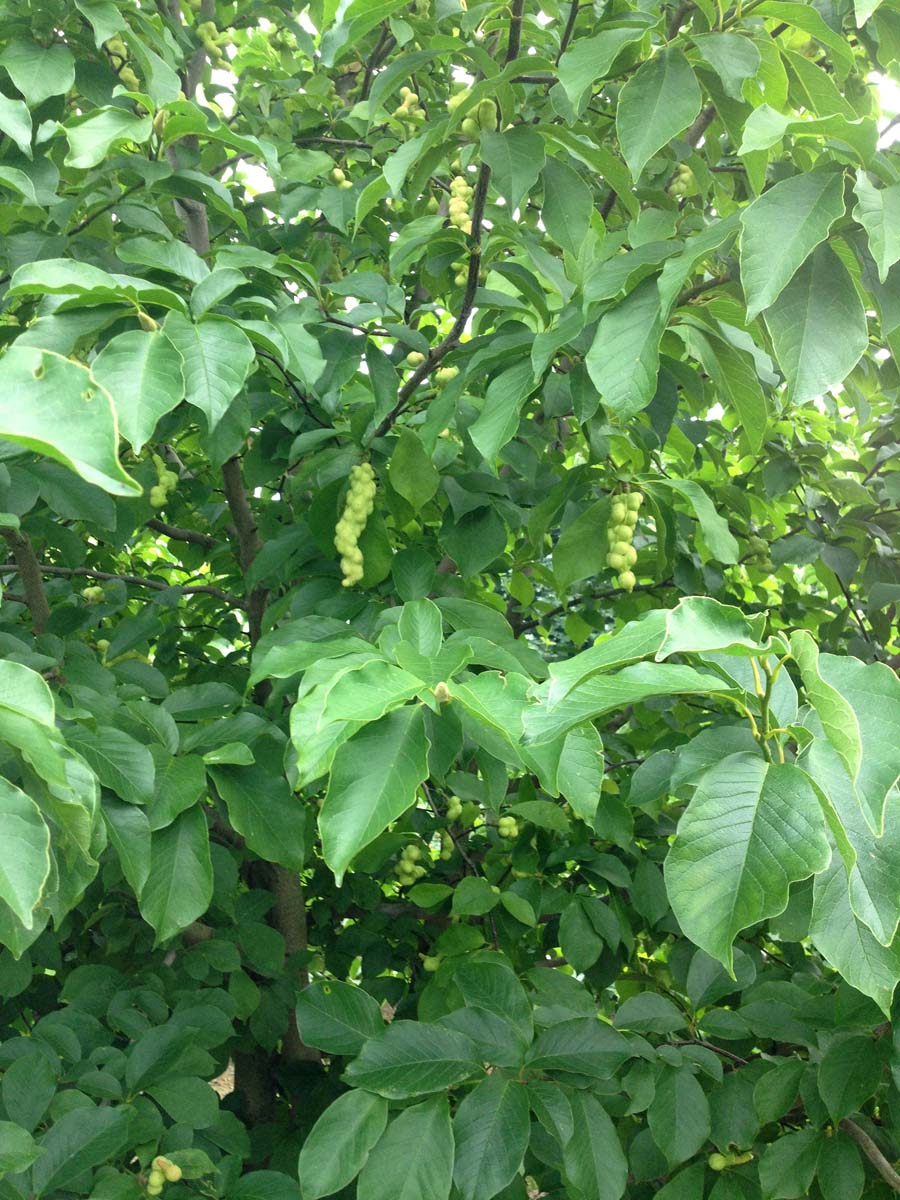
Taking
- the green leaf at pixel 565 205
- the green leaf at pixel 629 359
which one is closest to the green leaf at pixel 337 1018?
the green leaf at pixel 629 359

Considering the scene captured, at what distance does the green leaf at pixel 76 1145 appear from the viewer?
1305mm

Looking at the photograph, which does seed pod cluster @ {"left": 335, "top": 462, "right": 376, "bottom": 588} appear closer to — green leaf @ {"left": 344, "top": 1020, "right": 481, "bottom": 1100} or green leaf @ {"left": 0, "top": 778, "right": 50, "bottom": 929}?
green leaf @ {"left": 344, "top": 1020, "right": 481, "bottom": 1100}

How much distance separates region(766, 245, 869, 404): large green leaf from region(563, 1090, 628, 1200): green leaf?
0.94m

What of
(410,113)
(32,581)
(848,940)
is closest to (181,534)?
(32,581)

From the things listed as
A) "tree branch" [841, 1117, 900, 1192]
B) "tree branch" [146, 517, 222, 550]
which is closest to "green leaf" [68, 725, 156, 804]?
"tree branch" [841, 1117, 900, 1192]

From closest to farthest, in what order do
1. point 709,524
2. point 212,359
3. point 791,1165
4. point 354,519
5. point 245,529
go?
point 212,359, point 791,1165, point 709,524, point 354,519, point 245,529

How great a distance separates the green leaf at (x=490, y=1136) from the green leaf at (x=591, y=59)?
114 cm

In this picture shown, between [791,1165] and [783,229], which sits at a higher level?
[783,229]

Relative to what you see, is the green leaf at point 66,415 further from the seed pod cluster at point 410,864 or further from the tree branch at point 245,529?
the seed pod cluster at point 410,864

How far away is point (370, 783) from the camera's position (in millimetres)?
911

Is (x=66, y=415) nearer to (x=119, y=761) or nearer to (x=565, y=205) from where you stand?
(x=119, y=761)

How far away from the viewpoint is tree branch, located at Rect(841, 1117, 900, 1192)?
140 centimetres

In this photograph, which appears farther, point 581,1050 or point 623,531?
point 623,531

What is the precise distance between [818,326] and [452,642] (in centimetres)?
49
